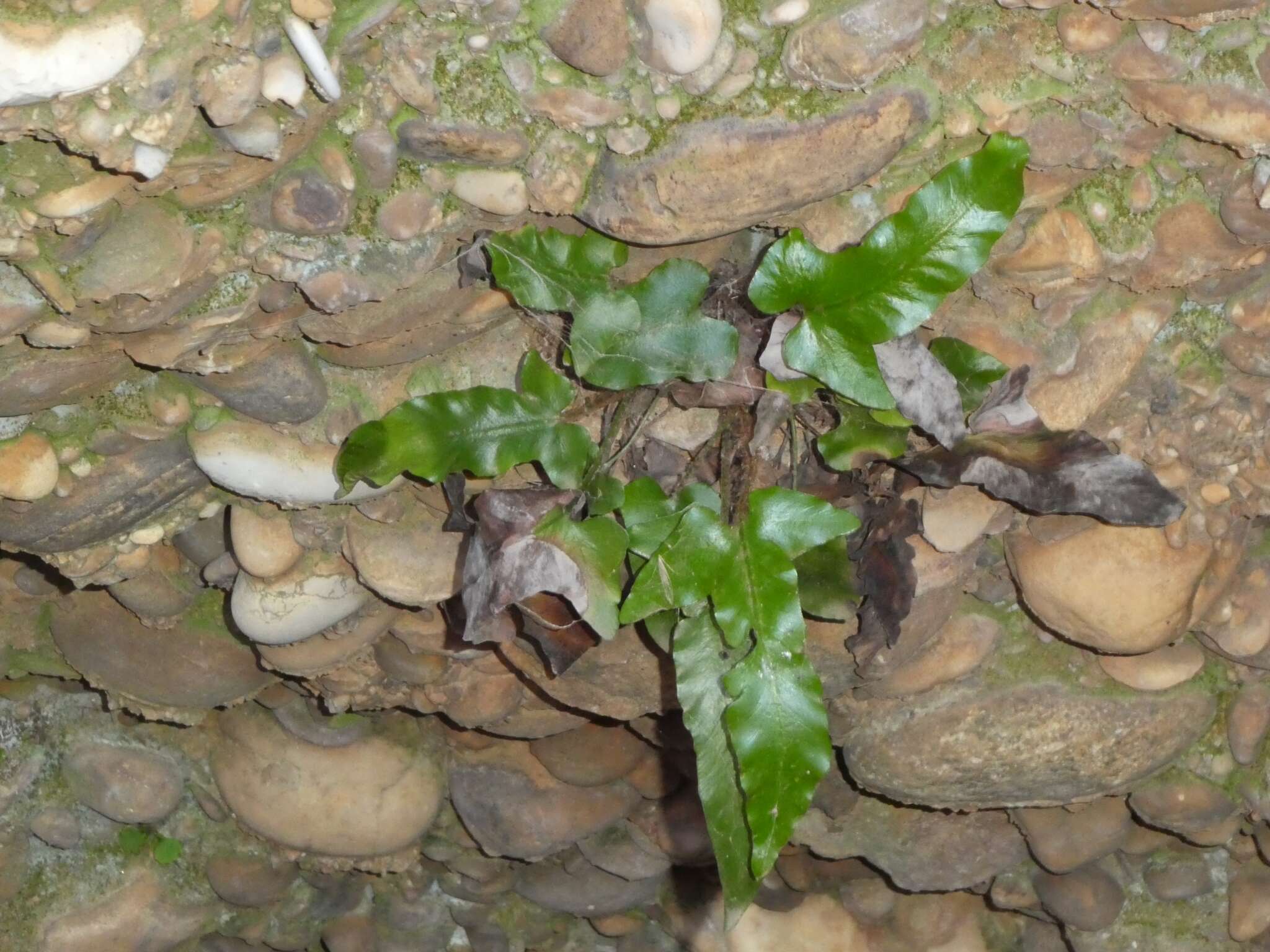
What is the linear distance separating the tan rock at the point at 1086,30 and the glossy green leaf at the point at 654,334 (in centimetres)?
50

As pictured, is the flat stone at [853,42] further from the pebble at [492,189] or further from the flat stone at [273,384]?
the flat stone at [273,384]

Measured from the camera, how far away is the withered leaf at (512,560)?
5.41 ft

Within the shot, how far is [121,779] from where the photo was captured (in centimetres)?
265

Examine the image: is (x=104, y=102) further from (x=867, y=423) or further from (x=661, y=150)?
(x=867, y=423)

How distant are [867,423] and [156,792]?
1742mm

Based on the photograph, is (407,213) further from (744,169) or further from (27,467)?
(27,467)

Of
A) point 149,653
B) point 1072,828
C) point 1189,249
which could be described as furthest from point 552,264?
point 1072,828

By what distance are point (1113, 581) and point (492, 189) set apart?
1107 millimetres

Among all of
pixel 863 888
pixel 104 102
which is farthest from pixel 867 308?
pixel 863 888

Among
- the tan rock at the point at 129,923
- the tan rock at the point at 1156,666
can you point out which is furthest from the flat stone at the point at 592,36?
the tan rock at the point at 129,923

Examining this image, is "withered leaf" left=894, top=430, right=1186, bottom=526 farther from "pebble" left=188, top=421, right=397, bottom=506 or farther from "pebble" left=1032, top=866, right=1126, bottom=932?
"pebble" left=1032, top=866, right=1126, bottom=932

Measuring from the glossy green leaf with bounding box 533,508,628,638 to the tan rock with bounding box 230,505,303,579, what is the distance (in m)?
0.51

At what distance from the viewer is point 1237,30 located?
1525 mm

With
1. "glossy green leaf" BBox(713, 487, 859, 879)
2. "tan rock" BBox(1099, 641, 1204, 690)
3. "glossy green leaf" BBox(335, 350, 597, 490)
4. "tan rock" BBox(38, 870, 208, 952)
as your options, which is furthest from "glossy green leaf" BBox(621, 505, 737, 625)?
"tan rock" BBox(38, 870, 208, 952)
